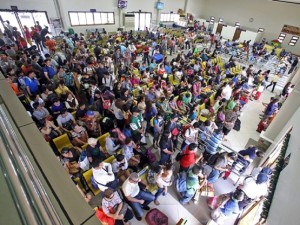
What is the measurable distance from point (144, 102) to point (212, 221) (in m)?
3.48

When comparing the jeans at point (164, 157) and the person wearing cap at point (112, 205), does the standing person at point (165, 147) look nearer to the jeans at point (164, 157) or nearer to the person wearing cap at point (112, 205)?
the jeans at point (164, 157)

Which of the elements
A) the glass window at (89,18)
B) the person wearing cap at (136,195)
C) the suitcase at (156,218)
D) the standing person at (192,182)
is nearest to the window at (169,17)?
the glass window at (89,18)

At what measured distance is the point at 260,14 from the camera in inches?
755

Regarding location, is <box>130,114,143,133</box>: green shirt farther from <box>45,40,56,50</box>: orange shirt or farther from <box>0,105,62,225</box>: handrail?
<box>45,40,56,50</box>: orange shirt

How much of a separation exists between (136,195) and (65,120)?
264cm

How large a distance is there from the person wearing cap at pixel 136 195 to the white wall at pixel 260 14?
2163cm

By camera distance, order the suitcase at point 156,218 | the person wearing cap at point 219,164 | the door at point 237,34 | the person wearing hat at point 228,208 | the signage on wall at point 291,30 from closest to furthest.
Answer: the person wearing hat at point 228,208
the suitcase at point 156,218
the person wearing cap at point 219,164
the signage on wall at point 291,30
the door at point 237,34

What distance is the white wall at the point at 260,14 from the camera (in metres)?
17.5

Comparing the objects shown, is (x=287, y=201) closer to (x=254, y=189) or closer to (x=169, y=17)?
(x=254, y=189)

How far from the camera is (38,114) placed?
4.58 metres

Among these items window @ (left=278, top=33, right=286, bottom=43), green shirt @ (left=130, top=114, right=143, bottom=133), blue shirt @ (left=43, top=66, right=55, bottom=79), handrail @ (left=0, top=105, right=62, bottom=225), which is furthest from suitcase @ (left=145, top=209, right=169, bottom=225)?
window @ (left=278, top=33, right=286, bottom=43)

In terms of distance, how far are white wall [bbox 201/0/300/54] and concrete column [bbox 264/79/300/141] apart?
17.1 meters

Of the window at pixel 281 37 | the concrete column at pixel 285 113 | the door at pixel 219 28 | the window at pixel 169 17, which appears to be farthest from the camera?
the door at pixel 219 28

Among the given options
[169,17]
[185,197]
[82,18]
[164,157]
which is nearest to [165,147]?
[164,157]
